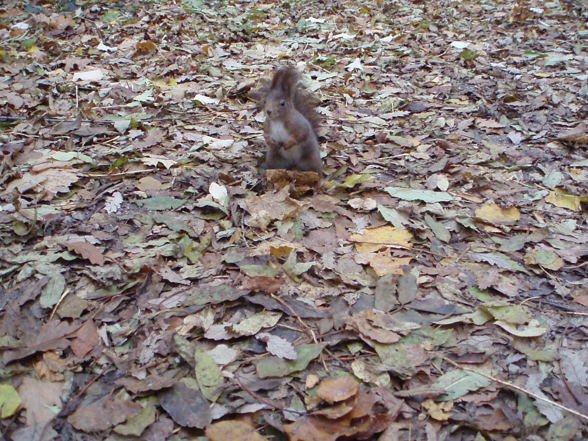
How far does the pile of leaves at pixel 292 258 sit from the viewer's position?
190 cm

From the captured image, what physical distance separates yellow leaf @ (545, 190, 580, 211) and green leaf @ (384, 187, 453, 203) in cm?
66

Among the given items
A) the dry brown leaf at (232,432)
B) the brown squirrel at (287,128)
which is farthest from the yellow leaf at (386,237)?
the dry brown leaf at (232,432)

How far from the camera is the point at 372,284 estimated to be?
2.51 metres

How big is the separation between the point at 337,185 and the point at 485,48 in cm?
379

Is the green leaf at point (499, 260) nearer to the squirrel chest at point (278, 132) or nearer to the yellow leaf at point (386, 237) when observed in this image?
the yellow leaf at point (386, 237)

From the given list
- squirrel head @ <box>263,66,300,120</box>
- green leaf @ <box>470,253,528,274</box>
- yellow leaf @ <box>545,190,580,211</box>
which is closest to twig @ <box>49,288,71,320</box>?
squirrel head @ <box>263,66,300,120</box>

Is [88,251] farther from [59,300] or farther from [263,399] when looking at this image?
[263,399]

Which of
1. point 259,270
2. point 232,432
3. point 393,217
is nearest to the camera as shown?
point 232,432

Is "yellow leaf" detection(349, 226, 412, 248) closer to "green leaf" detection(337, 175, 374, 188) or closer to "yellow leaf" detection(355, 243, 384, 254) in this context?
"yellow leaf" detection(355, 243, 384, 254)

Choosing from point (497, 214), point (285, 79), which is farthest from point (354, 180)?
point (497, 214)

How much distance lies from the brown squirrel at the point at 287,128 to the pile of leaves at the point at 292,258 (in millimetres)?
212

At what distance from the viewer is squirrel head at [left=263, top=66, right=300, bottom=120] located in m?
3.23

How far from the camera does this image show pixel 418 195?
10.6ft

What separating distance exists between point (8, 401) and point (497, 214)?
2701mm
